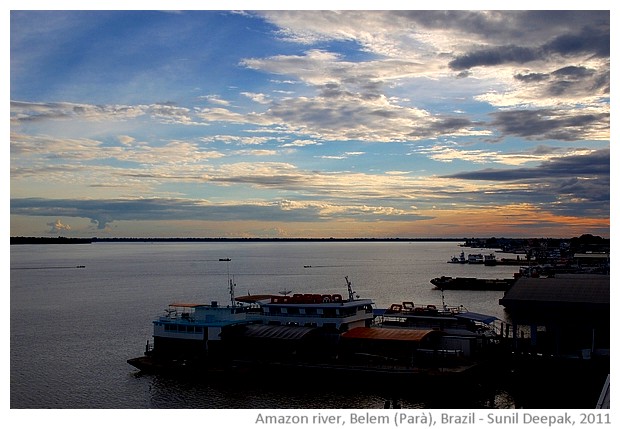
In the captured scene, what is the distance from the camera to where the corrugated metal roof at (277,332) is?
132 feet

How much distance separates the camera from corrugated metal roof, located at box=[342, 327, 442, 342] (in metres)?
38.8

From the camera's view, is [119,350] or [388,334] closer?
[388,334]

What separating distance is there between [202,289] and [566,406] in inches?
3010

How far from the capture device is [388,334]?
39.9 m

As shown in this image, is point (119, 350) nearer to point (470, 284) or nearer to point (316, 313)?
point (316, 313)

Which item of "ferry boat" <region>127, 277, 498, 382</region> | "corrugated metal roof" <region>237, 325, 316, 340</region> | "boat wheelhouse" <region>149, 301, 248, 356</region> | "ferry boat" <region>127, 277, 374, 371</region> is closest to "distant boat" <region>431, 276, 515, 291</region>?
"ferry boat" <region>127, 277, 498, 382</region>

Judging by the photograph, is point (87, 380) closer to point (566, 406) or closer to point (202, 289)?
point (566, 406)

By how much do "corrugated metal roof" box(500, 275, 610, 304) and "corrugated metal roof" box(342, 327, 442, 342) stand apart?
5526 millimetres

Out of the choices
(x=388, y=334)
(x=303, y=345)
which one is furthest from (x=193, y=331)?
Result: (x=388, y=334)

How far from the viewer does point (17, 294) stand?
96438 mm

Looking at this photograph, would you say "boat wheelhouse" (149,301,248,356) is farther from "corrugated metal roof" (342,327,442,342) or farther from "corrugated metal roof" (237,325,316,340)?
"corrugated metal roof" (342,327,442,342)

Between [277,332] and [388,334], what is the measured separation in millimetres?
6874
